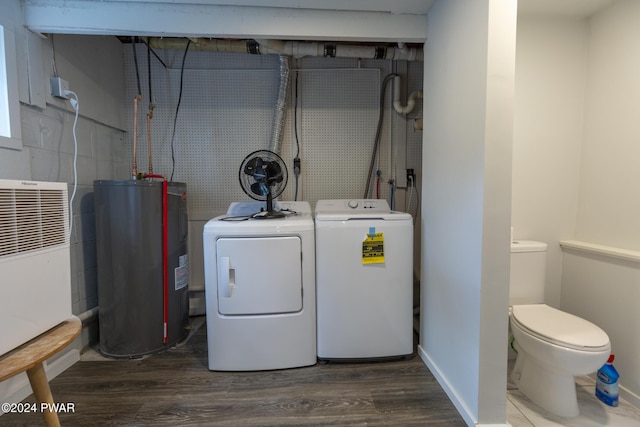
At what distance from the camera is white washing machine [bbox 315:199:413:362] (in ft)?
5.45

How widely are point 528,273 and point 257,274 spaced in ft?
5.61

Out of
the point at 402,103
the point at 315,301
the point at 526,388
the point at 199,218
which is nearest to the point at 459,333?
the point at 526,388

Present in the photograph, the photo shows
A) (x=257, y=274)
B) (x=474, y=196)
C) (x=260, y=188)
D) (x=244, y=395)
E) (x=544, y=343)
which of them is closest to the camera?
(x=474, y=196)

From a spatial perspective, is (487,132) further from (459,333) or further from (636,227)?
(636,227)

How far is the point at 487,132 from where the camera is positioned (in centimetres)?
114

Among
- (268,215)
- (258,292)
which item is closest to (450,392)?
(258,292)

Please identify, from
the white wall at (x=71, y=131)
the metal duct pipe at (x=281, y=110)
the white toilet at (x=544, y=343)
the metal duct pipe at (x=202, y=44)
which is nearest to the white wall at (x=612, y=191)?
the white toilet at (x=544, y=343)

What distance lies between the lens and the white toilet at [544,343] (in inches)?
49.2

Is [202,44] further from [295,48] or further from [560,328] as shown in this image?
[560,328]

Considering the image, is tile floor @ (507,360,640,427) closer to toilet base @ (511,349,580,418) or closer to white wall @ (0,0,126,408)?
toilet base @ (511,349,580,418)

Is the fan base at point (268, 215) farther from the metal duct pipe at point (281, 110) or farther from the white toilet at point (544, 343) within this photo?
the white toilet at point (544, 343)

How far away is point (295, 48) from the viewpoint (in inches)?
77.2

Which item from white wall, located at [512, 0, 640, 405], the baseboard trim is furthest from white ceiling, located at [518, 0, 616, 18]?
the baseboard trim

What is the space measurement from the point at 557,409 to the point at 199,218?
8.69 ft
